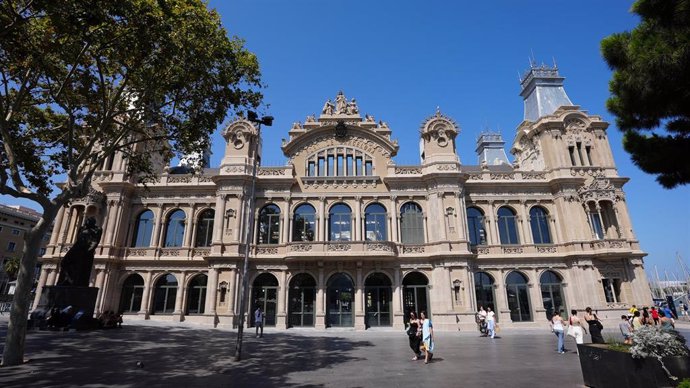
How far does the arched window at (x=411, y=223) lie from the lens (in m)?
27.7

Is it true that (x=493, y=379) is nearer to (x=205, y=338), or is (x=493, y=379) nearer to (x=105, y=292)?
(x=205, y=338)

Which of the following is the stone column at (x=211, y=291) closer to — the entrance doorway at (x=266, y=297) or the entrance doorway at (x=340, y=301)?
the entrance doorway at (x=266, y=297)

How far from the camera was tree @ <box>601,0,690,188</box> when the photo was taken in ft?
21.7

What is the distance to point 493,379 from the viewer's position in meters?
9.19

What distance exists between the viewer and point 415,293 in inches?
1033

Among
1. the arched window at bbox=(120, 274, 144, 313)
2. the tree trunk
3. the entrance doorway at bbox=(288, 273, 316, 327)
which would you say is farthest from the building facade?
the tree trunk

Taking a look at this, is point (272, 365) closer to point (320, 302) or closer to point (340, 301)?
point (320, 302)

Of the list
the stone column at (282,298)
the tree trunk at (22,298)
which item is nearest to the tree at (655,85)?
the tree trunk at (22,298)

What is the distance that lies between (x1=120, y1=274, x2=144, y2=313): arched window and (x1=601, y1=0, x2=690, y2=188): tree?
104ft

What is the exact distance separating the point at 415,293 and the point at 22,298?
882 inches

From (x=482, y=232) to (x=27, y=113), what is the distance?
29.7 meters

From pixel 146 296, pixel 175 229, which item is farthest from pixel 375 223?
pixel 146 296

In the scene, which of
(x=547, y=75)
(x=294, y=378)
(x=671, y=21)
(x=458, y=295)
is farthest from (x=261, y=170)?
(x=547, y=75)

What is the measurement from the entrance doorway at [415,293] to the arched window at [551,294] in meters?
9.19
